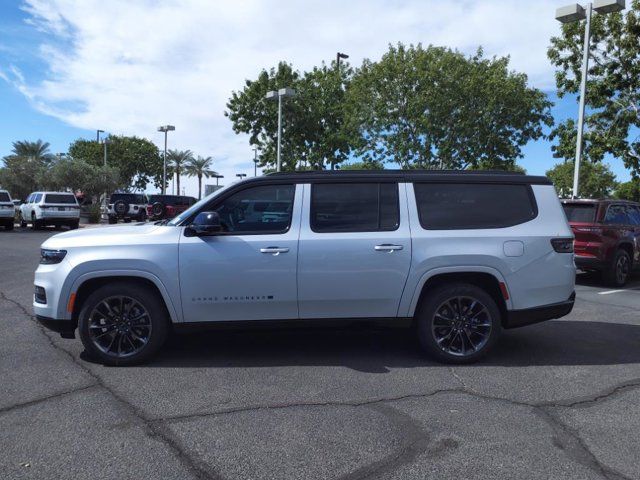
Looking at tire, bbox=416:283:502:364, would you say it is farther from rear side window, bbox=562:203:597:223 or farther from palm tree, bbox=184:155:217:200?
palm tree, bbox=184:155:217:200

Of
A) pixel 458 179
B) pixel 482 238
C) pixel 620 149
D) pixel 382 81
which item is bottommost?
pixel 482 238

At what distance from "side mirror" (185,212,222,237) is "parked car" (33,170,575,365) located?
Answer: 1 centimetres

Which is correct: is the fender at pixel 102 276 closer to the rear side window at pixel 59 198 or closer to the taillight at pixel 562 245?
the taillight at pixel 562 245

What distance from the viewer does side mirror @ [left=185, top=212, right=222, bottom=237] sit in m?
4.73

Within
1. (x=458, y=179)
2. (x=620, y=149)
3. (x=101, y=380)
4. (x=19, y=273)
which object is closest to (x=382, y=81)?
(x=620, y=149)

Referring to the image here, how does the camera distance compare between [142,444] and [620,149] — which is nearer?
[142,444]

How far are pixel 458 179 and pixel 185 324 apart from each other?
2.96 meters

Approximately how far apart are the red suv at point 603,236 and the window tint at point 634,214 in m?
0.24

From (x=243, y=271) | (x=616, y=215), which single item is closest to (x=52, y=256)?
(x=243, y=271)

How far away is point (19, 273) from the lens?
1093 centimetres

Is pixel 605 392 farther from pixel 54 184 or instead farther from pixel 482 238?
pixel 54 184

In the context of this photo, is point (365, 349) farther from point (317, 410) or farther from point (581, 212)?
point (581, 212)

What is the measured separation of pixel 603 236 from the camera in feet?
33.5

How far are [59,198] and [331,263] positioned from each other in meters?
22.9
